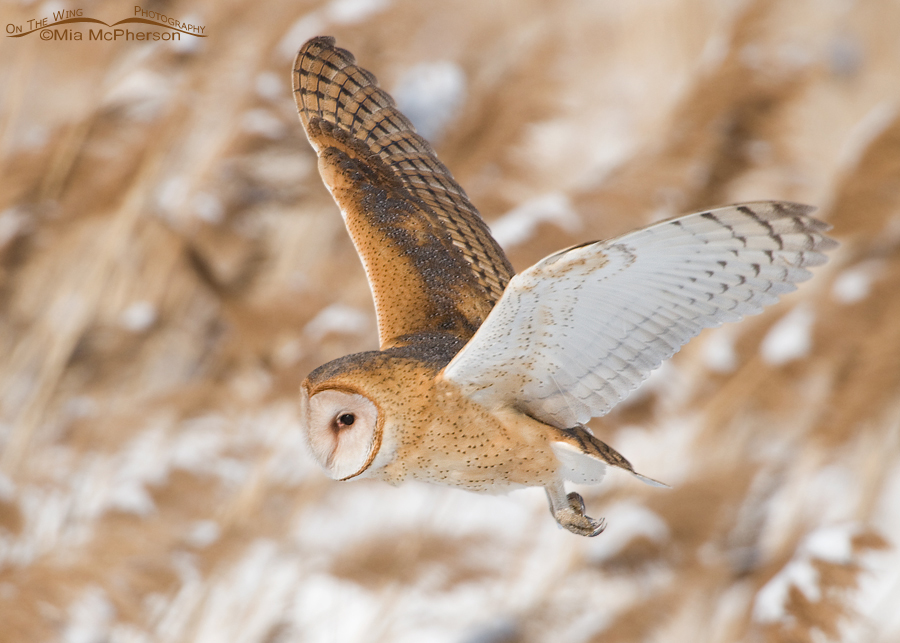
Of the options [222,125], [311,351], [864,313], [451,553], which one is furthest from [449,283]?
[222,125]

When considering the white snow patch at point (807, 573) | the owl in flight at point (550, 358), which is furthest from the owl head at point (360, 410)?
the white snow patch at point (807, 573)

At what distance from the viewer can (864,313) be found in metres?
4.35

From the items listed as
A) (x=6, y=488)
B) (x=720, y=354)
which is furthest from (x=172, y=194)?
(x=720, y=354)

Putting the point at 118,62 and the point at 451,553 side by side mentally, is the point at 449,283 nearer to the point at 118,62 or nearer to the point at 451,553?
the point at 451,553

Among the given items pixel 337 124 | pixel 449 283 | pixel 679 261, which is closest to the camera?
pixel 679 261

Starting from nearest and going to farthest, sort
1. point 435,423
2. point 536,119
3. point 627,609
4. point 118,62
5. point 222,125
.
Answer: point 435,423 → point 118,62 → point 536,119 → point 627,609 → point 222,125

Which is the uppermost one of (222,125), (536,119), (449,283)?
(222,125)

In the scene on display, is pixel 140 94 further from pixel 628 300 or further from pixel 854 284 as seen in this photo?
pixel 854 284

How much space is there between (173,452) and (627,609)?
111 inches

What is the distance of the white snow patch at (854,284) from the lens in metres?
4.44

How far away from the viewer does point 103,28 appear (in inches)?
164

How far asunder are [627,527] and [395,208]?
2.90 meters

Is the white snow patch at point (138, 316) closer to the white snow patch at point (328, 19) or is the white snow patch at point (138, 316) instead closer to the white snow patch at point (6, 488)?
the white snow patch at point (6, 488)

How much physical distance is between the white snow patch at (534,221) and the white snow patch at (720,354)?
1528 mm
